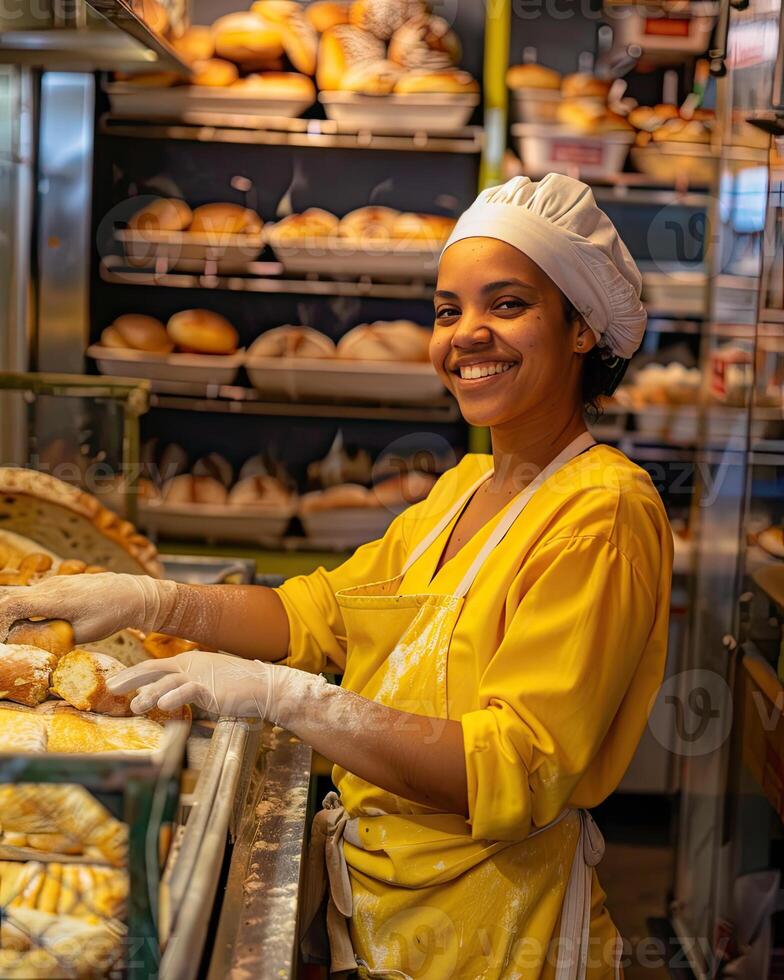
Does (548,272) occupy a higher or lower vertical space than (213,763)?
higher

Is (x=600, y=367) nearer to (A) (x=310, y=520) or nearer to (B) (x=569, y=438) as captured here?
(B) (x=569, y=438)

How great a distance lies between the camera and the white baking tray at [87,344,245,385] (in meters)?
3.54

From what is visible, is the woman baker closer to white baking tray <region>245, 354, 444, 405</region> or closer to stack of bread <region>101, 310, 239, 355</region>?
white baking tray <region>245, 354, 444, 405</region>

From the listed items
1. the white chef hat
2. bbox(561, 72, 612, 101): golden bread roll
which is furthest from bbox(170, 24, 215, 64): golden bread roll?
the white chef hat

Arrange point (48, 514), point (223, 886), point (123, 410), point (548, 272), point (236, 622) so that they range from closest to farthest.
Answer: point (223, 886)
point (548, 272)
point (236, 622)
point (48, 514)
point (123, 410)

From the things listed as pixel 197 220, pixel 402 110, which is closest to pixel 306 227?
pixel 197 220

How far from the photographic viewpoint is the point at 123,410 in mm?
2221

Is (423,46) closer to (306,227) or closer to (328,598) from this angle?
(306,227)

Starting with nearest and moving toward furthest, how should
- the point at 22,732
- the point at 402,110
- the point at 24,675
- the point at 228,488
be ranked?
1. the point at 22,732
2. the point at 24,675
3. the point at 402,110
4. the point at 228,488

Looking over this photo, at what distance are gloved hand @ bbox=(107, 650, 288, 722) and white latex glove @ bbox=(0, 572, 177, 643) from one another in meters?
0.24

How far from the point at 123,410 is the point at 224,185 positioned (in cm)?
181

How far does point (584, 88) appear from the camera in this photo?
3.56m

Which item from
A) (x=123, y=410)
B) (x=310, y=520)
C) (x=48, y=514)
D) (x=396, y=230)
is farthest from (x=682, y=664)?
(x=48, y=514)

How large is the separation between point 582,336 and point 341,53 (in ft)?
7.79
